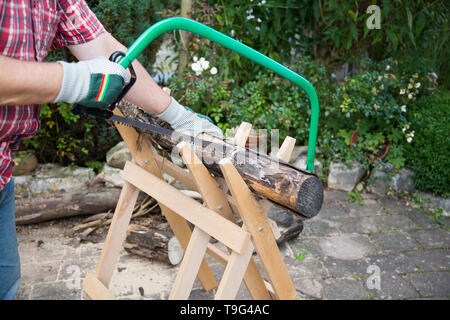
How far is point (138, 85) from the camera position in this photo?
169 cm

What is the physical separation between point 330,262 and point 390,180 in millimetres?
1416

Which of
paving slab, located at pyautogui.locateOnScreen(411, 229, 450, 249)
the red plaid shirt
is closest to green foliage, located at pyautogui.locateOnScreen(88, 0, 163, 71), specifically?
the red plaid shirt

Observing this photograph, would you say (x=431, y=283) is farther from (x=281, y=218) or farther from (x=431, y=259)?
(x=281, y=218)

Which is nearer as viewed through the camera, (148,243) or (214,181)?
(214,181)

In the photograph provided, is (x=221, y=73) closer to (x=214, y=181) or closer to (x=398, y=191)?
(x=398, y=191)

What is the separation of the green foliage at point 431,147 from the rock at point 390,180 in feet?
0.24

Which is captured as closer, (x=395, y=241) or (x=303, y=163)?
(x=395, y=241)

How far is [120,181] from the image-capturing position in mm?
3719

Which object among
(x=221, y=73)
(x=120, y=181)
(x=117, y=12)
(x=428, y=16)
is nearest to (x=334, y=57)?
(x=428, y=16)

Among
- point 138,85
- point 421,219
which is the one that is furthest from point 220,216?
point 421,219

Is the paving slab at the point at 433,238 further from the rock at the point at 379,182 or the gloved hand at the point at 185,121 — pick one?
the gloved hand at the point at 185,121

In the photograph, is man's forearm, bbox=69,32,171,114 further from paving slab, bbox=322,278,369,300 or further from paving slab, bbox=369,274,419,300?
paving slab, bbox=369,274,419,300

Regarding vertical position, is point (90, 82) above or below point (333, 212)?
above

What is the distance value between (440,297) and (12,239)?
99.6 inches
